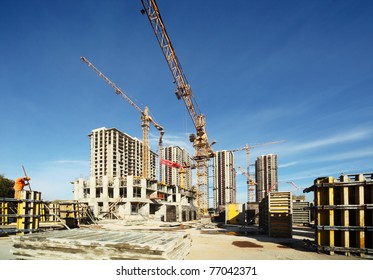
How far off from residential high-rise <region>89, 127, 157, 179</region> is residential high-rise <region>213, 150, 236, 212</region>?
46412 millimetres

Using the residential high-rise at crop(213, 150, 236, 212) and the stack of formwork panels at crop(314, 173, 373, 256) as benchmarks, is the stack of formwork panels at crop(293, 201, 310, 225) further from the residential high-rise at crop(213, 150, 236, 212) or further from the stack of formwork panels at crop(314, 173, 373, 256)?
the residential high-rise at crop(213, 150, 236, 212)

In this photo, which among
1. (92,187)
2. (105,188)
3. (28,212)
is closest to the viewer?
(28,212)

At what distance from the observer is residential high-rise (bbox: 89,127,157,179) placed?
11350 cm

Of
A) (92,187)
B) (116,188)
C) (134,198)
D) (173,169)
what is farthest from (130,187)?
(173,169)

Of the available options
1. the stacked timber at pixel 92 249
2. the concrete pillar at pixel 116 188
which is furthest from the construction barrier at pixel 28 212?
the concrete pillar at pixel 116 188

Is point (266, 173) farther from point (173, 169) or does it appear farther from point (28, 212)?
point (28, 212)

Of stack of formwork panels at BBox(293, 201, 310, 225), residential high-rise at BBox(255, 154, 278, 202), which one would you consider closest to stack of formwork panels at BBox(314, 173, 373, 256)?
stack of formwork panels at BBox(293, 201, 310, 225)

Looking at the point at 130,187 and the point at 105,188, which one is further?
the point at 105,188

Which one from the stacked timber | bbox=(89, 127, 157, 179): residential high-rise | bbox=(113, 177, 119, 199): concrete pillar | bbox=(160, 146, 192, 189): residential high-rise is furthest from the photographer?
bbox=(160, 146, 192, 189): residential high-rise

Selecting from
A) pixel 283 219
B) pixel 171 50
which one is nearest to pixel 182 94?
pixel 171 50

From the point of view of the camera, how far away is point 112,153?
113 meters

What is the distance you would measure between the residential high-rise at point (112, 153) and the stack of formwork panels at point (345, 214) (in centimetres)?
10975

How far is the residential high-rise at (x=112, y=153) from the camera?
113500 millimetres

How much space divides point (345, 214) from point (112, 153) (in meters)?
113
